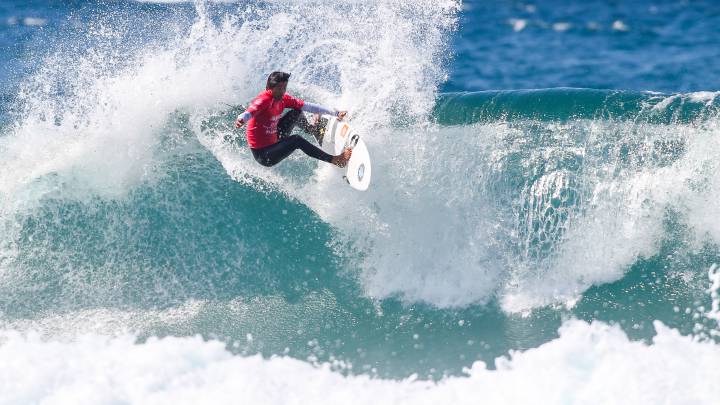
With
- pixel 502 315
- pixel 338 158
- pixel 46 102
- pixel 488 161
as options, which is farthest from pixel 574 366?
pixel 46 102

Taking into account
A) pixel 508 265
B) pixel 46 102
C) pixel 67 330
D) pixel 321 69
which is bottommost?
pixel 67 330

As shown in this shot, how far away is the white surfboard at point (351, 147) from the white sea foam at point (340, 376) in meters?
2.30

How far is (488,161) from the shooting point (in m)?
10.2

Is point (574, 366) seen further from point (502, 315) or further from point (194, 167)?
point (194, 167)

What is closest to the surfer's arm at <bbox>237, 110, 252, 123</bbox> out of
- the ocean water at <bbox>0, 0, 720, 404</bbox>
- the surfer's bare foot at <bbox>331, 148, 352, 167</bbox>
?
the surfer's bare foot at <bbox>331, 148, 352, 167</bbox>

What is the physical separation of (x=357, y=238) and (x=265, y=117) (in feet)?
6.35

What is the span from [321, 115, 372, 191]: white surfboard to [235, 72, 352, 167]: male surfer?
107 millimetres

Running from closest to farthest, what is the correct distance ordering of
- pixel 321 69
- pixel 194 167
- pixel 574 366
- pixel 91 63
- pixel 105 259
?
pixel 574 366 → pixel 105 259 → pixel 194 167 → pixel 321 69 → pixel 91 63

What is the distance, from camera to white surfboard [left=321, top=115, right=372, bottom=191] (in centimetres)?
964

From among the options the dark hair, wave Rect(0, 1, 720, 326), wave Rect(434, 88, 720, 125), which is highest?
the dark hair

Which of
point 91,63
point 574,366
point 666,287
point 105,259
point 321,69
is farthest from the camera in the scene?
point 91,63

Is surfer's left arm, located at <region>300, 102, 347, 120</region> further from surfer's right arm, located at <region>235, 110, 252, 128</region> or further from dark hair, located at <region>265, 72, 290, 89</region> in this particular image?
surfer's right arm, located at <region>235, 110, 252, 128</region>

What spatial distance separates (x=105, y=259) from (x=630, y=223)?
21.1ft

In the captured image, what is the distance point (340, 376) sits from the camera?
28.4 ft
